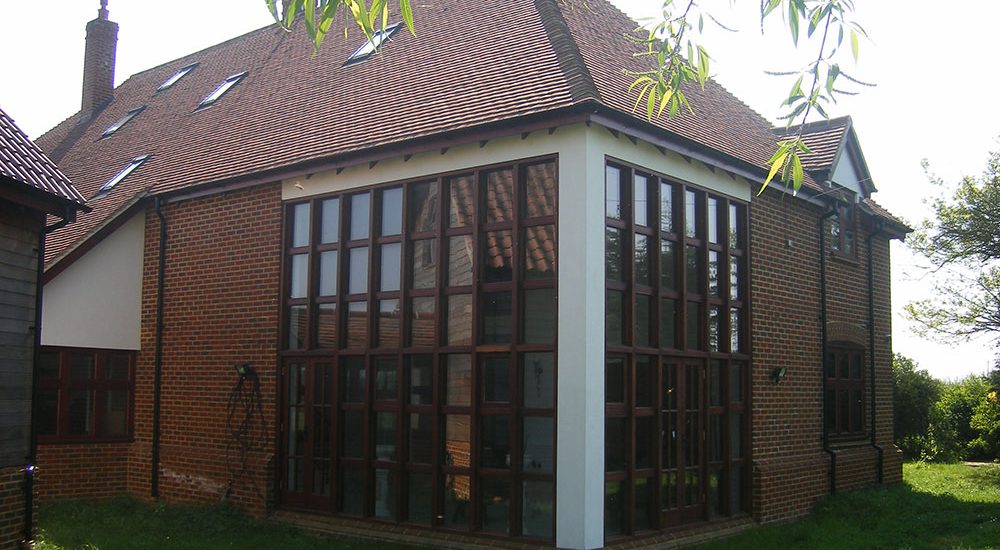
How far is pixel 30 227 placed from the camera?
414 inches

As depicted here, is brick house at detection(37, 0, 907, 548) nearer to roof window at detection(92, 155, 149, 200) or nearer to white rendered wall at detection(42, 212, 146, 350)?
white rendered wall at detection(42, 212, 146, 350)

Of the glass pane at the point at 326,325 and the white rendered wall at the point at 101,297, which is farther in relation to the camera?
the white rendered wall at the point at 101,297

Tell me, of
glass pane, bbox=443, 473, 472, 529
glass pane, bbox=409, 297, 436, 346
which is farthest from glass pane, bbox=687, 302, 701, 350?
glass pane, bbox=443, 473, 472, 529

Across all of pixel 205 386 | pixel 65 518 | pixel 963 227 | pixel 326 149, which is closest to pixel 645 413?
pixel 326 149

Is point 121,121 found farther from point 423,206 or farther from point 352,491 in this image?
point 352,491

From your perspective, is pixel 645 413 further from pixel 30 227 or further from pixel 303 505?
pixel 30 227

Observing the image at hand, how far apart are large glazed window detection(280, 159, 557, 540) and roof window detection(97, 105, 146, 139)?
400 inches

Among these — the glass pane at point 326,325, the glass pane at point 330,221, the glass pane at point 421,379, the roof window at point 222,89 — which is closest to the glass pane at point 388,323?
the glass pane at point 421,379

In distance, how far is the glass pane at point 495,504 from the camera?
10.5 m

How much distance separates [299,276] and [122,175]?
20.5 ft

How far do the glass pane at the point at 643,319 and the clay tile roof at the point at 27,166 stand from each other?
6271 mm

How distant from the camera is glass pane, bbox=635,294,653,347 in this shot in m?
11.1

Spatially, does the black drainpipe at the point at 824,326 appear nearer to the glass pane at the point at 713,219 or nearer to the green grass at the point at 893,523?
the green grass at the point at 893,523

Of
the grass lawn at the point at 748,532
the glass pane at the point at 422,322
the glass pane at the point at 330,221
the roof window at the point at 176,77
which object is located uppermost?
the roof window at the point at 176,77
